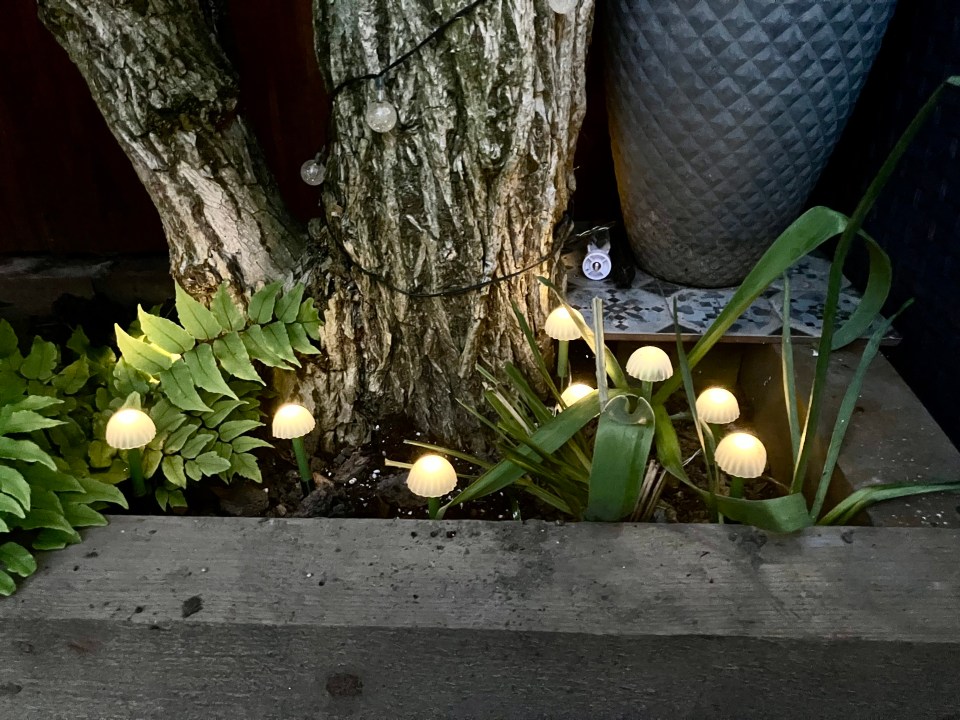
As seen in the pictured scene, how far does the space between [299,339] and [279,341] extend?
0.16ft

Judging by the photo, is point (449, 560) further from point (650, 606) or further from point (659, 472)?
point (659, 472)

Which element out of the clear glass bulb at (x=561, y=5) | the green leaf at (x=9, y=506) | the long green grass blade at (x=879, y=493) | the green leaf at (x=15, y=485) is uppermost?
the clear glass bulb at (x=561, y=5)

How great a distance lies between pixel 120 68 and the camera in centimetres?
147

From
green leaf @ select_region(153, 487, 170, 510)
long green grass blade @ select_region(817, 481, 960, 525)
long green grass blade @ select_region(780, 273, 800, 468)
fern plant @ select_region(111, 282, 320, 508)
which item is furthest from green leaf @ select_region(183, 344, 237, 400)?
long green grass blade @ select_region(817, 481, 960, 525)

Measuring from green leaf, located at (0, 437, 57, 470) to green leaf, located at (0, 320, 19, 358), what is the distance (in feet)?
1.66

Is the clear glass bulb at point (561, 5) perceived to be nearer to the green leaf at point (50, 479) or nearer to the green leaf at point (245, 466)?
the green leaf at point (245, 466)

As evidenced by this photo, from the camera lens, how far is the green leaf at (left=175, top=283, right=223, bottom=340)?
1.55m

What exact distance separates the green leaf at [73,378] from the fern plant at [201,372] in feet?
0.29

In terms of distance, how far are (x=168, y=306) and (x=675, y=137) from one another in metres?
1.58

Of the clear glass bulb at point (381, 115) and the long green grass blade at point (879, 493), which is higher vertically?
the clear glass bulb at point (381, 115)

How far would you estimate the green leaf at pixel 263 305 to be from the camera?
63.4 inches

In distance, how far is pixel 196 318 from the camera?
1.57 m

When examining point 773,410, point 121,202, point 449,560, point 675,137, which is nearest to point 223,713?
point 449,560

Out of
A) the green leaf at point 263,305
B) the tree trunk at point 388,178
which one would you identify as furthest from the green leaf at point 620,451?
the green leaf at point 263,305
